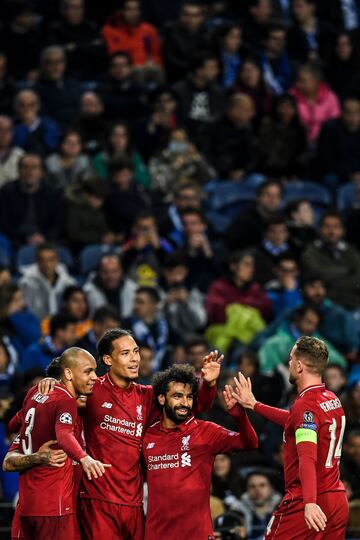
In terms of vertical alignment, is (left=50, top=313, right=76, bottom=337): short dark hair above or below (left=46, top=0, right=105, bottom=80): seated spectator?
below

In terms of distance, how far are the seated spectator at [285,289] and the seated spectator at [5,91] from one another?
427cm

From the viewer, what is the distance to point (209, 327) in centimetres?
1614

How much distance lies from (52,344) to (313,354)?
5108 millimetres

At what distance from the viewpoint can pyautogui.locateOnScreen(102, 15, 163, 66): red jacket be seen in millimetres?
20094

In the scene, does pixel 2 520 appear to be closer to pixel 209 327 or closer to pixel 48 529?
pixel 48 529

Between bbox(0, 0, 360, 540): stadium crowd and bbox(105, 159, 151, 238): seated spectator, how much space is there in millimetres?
24

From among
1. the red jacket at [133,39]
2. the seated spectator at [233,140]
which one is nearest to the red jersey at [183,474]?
the seated spectator at [233,140]

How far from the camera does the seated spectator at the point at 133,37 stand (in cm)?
2006

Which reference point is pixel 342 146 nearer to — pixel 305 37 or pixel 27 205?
pixel 305 37

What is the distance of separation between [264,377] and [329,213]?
3.32 meters

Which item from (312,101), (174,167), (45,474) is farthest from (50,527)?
(312,101)

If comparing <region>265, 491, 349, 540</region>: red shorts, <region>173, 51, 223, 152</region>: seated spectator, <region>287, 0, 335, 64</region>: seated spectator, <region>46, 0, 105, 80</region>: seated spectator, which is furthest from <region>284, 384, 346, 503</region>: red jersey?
<region>287, 0, 335, 64</region>: seated spectator

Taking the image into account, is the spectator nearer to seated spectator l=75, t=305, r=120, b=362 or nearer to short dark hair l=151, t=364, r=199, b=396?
seated spectator l=75, t=305, r=120, b=362

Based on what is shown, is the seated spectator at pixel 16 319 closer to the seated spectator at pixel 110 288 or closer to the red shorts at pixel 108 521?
the seated spectator at pixel 110 288
